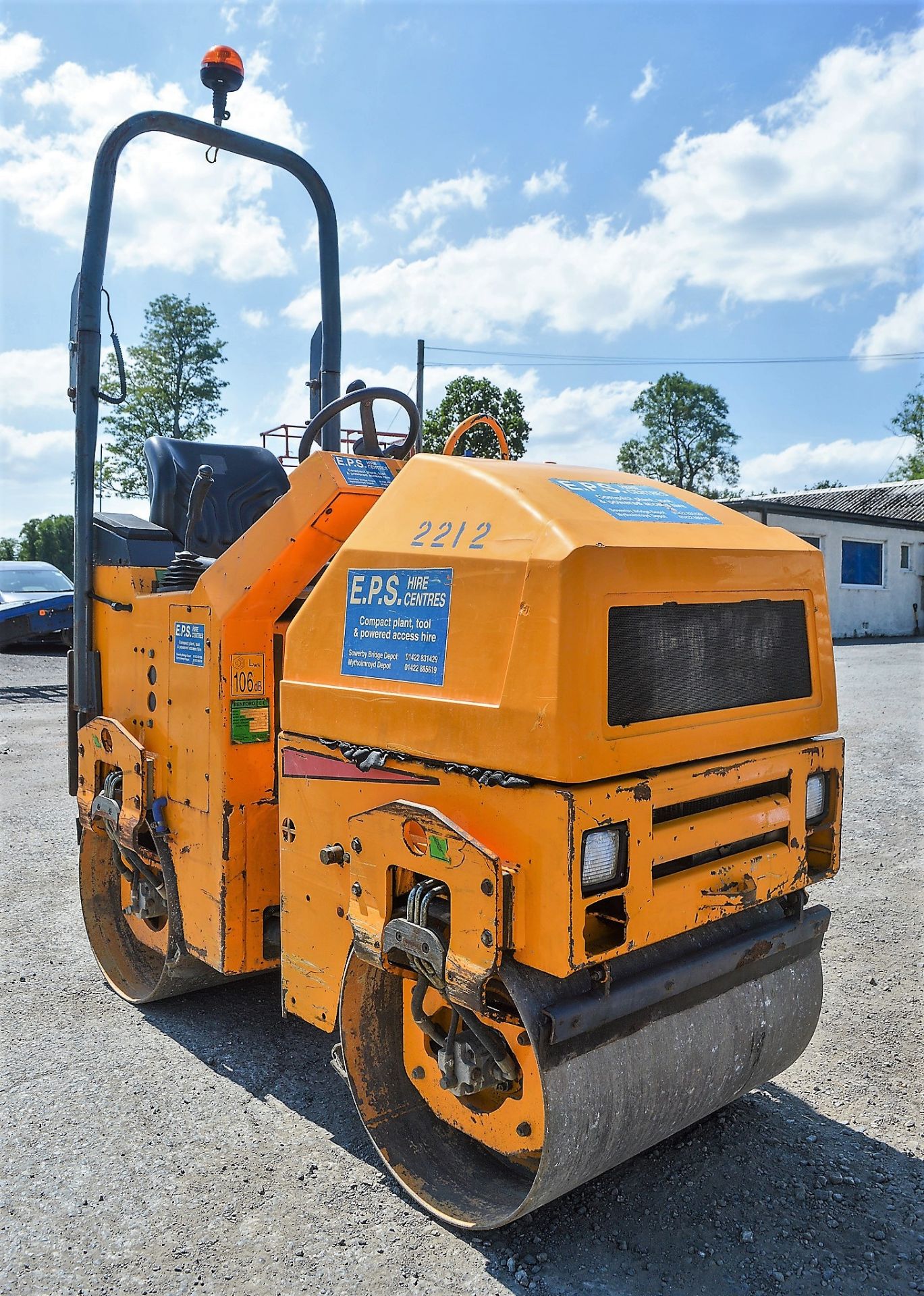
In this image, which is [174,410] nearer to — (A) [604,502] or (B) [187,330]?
(B) [187,330]

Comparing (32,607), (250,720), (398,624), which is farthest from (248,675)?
(32,607)

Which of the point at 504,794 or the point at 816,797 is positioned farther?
the point at 816,797

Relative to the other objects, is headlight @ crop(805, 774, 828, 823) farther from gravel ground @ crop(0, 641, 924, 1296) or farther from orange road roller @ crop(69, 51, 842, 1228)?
gravel ground @ crop(0, 641, 924, 1296)

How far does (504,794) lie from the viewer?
2.13 meters

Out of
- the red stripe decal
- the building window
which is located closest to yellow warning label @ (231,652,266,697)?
the red stripe decal

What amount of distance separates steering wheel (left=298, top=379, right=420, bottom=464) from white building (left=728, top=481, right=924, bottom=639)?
19.5 meters

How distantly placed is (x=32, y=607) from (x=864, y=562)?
61.7 feet

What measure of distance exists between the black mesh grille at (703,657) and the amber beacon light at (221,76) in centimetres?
286

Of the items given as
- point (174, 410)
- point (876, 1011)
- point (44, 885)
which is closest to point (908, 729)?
point (876, 1011)

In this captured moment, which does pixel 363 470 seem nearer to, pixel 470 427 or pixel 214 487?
pixel 470 427

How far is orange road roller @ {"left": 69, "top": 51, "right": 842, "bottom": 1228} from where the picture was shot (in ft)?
6.89

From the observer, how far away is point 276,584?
3.06 meters

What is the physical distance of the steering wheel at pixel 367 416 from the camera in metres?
3.24

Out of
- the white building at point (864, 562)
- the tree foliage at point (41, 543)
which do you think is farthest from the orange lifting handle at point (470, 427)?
the tree foliage at point (41, 543)
